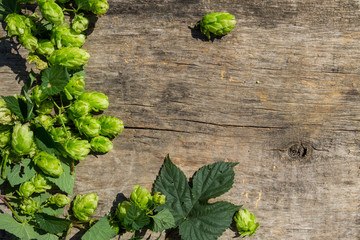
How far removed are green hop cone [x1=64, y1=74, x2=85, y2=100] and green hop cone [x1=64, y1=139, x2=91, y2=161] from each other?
29cm

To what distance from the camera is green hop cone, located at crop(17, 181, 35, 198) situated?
7.73 ft

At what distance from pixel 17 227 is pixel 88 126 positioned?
31.8 inches

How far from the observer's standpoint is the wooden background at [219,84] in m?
2.52

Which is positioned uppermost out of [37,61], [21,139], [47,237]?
[37,61]

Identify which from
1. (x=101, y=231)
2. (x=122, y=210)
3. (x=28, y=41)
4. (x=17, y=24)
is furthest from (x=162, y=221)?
(x=17, y=24)

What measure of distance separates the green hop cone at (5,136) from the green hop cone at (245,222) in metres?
1.61

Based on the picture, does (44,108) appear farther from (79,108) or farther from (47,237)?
(47,237)

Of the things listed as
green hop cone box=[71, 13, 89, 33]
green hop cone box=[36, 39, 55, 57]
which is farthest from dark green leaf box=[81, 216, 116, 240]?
green hop cone box=[71, 13, 89, 33]

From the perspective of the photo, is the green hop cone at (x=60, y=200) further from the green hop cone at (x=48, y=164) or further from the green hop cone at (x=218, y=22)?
the green hop cone at (x=218, y=22)

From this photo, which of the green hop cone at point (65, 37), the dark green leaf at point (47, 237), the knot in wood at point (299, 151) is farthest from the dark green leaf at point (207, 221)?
the green hop cone at point (65, 37)

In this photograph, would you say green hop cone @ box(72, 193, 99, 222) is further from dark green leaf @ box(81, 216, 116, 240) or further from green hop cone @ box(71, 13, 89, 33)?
green hop cone @ box(71, 13, 89, 33)

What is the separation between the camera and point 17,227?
2355 millimetres

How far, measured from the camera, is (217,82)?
2.53 meters

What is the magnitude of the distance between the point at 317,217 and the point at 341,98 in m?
0.87
